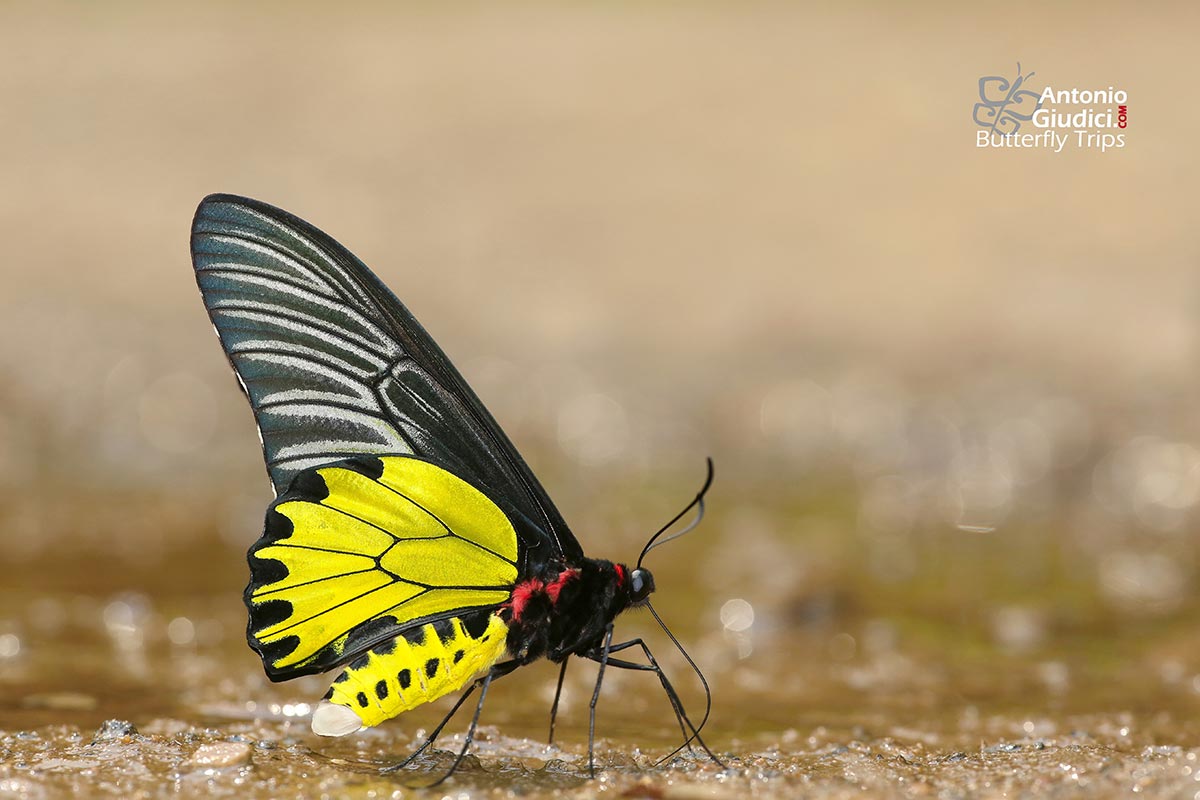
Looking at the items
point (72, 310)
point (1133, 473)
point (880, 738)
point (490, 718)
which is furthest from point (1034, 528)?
point (72, 310)

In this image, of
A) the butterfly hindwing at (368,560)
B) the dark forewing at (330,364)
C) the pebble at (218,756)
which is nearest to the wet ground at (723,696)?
the pebble at (218,756)

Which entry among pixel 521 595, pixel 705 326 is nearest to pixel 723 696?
pixel 521 595

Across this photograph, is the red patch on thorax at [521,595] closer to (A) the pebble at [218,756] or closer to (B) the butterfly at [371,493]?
Result: (B) the butterfly at [371,493]

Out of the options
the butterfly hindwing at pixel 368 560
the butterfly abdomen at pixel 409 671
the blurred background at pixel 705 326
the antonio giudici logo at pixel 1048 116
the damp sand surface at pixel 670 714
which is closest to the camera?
the damp sand surface at pixel 670 714

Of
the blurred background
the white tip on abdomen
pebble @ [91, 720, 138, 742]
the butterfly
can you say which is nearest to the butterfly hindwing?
the butterfly

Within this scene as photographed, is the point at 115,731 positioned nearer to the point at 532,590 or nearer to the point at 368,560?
the point at 368,560

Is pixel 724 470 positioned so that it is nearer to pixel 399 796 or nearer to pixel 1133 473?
pixel 1133 473
